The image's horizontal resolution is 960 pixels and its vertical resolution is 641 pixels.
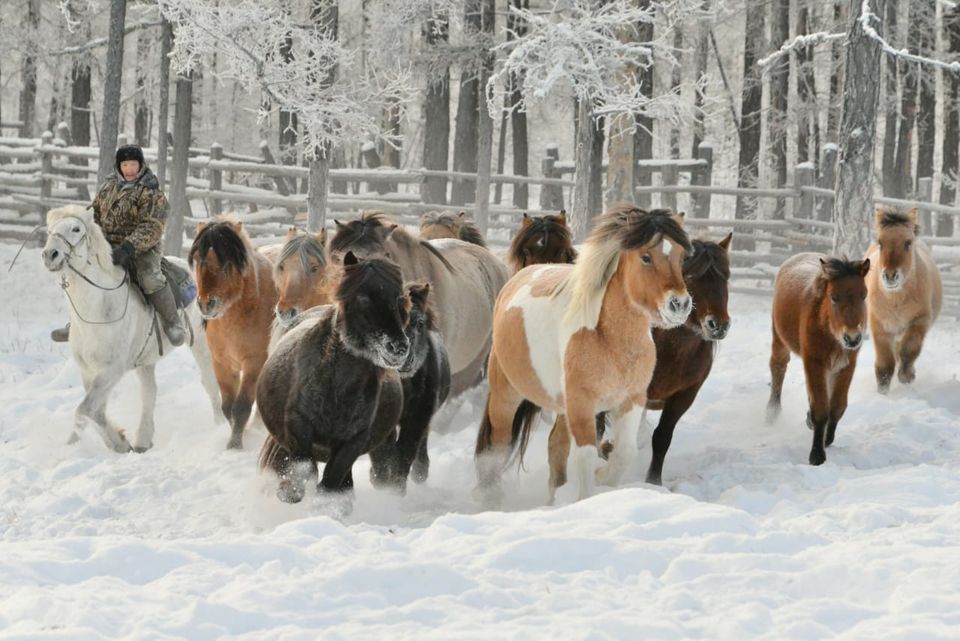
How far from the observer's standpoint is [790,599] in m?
4.56

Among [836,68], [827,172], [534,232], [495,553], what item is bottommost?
[495,553]

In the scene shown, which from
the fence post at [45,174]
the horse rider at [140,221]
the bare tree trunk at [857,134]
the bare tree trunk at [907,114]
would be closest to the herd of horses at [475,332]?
the horse rider at [140,221]

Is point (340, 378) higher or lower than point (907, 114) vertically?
lower

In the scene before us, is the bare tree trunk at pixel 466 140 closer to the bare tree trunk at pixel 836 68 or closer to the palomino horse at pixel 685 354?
the bare tree trunk at pixel 836 68

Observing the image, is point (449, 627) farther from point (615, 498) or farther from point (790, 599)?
point (615, 498)

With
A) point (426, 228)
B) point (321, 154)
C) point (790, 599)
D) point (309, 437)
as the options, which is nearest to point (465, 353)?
point (426, 228)

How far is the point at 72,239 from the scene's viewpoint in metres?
8.93

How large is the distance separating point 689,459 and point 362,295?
3.51 m

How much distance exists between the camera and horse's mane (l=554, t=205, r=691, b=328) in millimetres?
6559

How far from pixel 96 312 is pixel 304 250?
1.89 meters

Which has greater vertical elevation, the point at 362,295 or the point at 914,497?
the point at 362,295

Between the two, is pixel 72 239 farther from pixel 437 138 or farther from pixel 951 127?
pixel 951 127

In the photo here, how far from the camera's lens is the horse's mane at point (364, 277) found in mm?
6125

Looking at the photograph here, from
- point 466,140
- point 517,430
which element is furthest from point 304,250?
point 466,140
